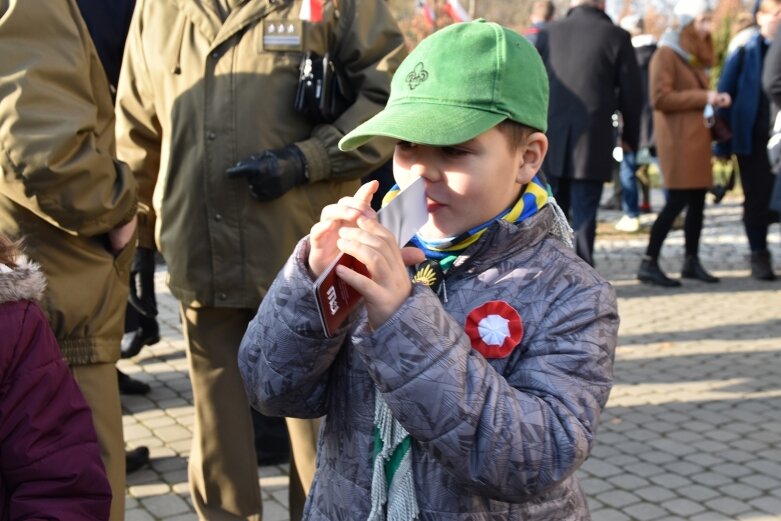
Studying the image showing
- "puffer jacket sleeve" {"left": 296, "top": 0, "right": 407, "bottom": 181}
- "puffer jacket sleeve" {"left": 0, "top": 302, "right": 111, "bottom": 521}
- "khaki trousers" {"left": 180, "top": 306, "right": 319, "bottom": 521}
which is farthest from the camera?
"khaki trousers" {"left": 180, "top": 306, "right": 319, "bottom": 521}

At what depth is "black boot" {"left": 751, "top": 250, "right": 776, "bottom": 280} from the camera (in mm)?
8367

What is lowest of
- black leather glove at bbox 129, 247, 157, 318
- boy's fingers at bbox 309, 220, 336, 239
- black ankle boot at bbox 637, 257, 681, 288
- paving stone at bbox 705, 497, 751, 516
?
black ankle boot at bbox 637, 257, 681, 288

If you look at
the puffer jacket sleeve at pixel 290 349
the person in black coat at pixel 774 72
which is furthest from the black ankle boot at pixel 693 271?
the puffer jacket sleeve at pixel 290 349

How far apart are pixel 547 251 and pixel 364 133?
0.38 m

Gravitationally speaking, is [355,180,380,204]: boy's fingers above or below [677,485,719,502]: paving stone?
above

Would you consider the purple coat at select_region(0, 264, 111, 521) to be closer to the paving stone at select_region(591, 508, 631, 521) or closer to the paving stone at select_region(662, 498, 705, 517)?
the paving stone at select_region(591, 508, 631, 521)

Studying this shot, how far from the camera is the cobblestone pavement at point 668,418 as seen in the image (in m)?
3.93

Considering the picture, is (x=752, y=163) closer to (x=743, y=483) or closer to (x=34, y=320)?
(x=743, y=483)

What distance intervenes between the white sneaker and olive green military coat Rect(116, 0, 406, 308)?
27.2 ft

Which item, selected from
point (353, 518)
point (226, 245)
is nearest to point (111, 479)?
point (226, 245)

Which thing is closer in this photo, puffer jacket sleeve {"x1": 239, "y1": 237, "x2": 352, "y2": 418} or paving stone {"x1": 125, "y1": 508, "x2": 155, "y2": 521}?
puffer jacket sleeve {"x1": 239, "y1": 237, "x2": 352, "y2": 418}

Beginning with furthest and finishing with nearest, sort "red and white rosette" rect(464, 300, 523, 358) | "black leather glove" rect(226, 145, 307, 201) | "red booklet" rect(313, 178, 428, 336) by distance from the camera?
"black leather glove" rect(226, 145, 307, 201)
"red and white rosette" rect(464, 300, 523, 358)
"red booklet" rect(313, 178, 428, 336)

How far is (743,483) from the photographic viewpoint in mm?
4086

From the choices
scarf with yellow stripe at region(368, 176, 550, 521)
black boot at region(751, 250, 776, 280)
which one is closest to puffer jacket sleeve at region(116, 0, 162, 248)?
scarf with yellow stripe at region(368, 176, 550, 521)
